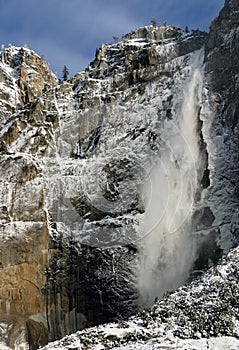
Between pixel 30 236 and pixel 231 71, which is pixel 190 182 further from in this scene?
pixel 30 236

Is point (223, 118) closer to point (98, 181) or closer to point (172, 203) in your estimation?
point (172, 203)

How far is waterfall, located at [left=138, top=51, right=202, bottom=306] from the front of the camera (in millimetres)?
54812

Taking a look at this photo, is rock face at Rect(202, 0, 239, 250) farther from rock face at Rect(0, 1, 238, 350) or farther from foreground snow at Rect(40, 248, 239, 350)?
foreground snow at Rect(40, 248, 239, 350)

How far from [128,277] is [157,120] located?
705 inches

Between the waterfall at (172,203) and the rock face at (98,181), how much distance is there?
1.78 ft

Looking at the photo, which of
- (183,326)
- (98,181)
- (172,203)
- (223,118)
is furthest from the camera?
(98,181)

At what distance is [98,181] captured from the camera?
6059 centimetres

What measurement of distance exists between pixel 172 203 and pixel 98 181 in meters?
8.82

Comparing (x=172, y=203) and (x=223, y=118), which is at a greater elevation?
(x=223, y=118)

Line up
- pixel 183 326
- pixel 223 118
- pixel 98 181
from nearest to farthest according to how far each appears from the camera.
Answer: pixel 183 326, pixel 223 118, pixel 98 181

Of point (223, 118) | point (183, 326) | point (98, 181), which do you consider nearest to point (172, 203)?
point (98, 181)

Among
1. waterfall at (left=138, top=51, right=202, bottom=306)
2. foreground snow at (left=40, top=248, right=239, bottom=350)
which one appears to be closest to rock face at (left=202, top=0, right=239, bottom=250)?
waterfall at (left=138, top=51, right=202, bottom=306)

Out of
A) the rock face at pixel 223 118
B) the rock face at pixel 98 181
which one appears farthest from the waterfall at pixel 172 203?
the rock face at pixel 223 118

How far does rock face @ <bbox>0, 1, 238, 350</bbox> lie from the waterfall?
54cm
